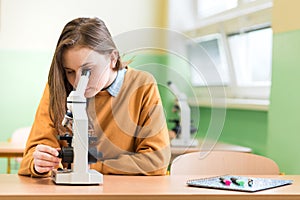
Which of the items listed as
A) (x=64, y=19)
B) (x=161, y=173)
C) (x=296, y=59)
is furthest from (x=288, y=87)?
(x=64, y=19)

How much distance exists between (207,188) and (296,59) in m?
1.14

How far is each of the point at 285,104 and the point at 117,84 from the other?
1047 millimetres

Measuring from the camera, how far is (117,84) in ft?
6.37

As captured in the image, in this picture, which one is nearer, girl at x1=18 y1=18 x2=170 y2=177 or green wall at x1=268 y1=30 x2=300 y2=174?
girl at x1=18 y1=18 x2=170 y2=177

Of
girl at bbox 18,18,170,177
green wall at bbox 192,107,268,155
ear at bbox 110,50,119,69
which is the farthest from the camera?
green wall at bbox 192,107,268,155

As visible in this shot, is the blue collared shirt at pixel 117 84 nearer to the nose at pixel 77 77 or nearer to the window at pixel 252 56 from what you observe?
the nose at pixel 77 77

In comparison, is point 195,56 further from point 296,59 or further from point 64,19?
point 64,19

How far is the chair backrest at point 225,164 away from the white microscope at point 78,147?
0.61 metres

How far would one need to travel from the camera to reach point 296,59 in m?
2.60

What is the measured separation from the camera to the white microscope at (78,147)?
1616mm

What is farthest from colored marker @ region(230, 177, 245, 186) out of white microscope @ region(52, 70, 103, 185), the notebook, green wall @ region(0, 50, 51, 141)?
green wall @ region(0, 50, 51, 141)

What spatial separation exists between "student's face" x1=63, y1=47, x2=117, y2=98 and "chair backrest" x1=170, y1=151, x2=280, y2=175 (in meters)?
0.57

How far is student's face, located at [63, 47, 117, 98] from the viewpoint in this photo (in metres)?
1.62

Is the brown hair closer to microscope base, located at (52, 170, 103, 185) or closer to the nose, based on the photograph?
the nose
